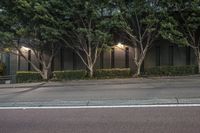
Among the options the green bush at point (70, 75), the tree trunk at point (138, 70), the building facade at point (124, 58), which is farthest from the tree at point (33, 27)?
the tree trunk at point (138, 70)

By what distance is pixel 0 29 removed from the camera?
26.8 m

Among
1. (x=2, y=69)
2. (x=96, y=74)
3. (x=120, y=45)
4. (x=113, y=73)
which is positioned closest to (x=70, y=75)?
(x=96, y=74)

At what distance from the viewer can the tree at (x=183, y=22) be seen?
80.7 feet

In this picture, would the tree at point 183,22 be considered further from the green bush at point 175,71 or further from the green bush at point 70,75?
the green bush at point 70,75

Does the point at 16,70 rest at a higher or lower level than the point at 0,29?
lower

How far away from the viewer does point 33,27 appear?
2611 cm

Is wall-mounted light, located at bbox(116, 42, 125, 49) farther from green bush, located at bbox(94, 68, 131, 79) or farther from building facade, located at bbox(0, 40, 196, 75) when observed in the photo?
green bush, located at bbox(94, 68, 131, 79)

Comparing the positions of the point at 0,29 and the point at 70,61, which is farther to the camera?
the point at 70,61

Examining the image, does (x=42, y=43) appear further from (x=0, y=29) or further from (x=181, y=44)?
(x=181, y=44)

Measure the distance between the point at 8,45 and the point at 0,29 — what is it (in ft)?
3.78

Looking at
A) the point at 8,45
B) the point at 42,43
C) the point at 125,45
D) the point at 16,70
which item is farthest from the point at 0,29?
the point at 125,45

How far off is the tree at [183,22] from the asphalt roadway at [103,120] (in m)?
13.5

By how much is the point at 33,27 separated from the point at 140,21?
22.0 ft

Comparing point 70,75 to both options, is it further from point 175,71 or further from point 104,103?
point 104,103
